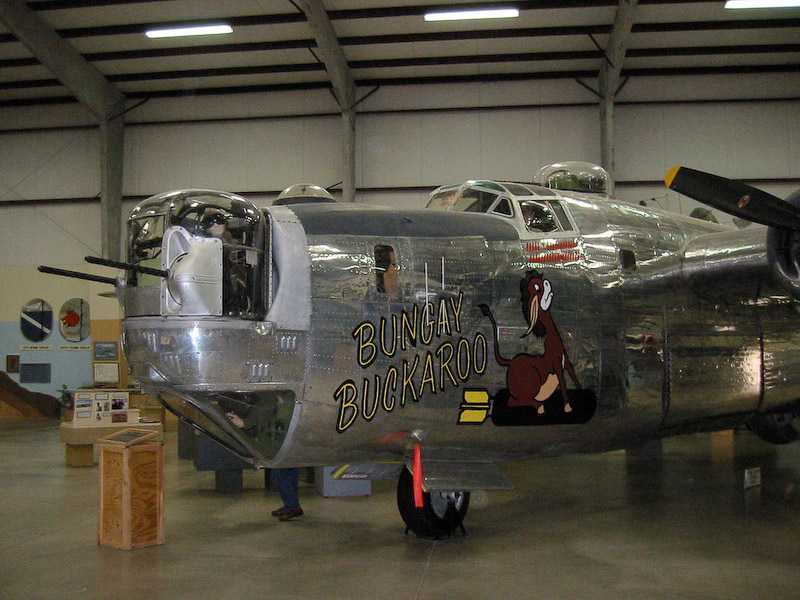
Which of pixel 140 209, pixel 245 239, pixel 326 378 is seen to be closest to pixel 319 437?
pixel 326 378

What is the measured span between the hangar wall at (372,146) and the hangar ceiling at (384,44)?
56 centimetres

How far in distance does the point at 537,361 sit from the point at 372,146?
17151 mm

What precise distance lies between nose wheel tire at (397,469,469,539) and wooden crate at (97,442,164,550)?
2739 mm

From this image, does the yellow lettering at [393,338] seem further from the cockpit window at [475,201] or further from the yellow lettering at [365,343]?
the cockpit window at [475,201]

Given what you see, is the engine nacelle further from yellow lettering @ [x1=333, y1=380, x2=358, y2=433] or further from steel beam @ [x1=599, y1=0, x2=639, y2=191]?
steel beam @ [x1=599, y1=0, x2=639, y2=191]

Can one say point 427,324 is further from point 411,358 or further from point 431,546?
point 431,546

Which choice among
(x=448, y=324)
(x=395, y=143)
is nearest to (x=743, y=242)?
(x=448, y=324)

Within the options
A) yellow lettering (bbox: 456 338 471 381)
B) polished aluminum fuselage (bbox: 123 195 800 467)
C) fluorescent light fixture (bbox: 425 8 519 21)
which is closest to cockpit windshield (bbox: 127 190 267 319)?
polished aluminum fuselage (bbox: 123 195 800 467)

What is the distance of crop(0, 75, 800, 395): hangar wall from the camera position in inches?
890

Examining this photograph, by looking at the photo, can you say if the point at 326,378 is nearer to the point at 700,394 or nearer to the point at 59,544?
the point at 59,544

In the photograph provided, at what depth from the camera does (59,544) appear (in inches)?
324

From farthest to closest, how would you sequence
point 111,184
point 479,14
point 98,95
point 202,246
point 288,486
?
point 111,184 < point 98,95 < point 479,14 < point 288,486 < point 202,246

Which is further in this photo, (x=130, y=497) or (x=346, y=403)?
(x=130, y=497)

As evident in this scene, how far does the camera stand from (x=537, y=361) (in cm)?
Answer: 759
